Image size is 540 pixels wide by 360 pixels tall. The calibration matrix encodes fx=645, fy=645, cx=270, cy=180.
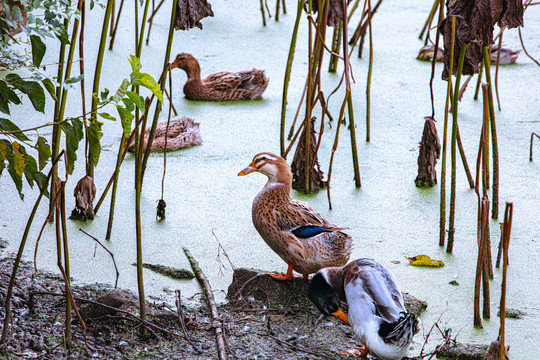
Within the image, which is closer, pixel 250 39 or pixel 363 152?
pixel 363 152

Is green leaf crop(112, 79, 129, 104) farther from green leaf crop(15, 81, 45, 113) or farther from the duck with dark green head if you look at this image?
the duck with dark green head

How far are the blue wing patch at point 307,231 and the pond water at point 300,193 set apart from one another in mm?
266

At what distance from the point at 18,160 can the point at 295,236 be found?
1.08 metres

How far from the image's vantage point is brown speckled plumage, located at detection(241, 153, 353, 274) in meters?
2.39

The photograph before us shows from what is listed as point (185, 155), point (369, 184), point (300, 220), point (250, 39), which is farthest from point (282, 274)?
point (250, 39)

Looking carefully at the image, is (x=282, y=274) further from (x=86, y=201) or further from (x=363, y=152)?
(x=363, y=152)

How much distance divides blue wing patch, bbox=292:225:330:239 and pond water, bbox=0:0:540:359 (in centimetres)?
27

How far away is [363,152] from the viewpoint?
368cm

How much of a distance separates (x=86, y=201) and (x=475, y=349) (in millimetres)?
1555

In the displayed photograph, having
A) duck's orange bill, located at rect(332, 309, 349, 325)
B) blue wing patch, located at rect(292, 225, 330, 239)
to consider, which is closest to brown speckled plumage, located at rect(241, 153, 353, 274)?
blue wing patch, located at rect(292, 225, 330, 239)

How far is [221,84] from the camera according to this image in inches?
172

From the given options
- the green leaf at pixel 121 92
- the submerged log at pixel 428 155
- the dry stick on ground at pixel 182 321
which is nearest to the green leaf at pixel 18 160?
the green leaf at pixel 121 92

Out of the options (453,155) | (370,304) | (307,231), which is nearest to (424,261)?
(453,155)

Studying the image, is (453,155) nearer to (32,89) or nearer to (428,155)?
(428,155)
